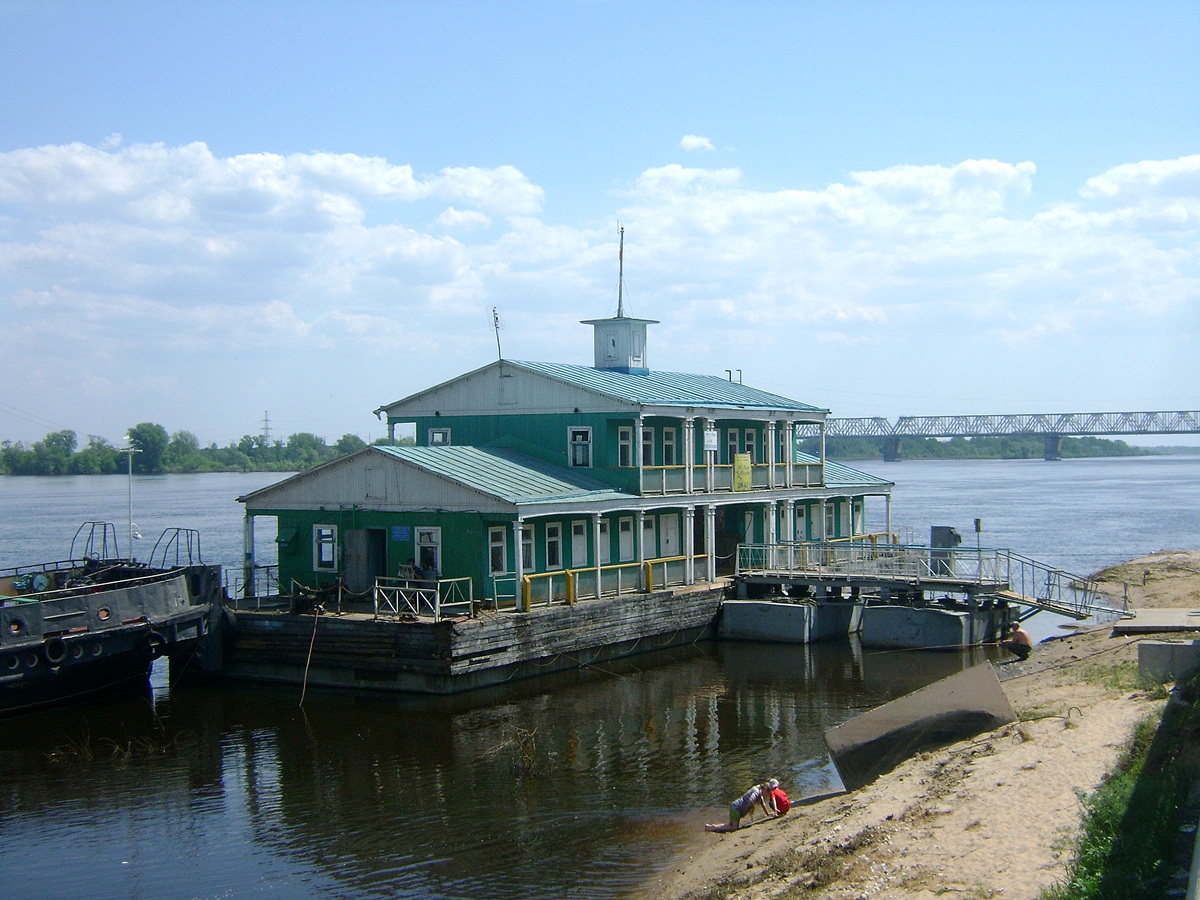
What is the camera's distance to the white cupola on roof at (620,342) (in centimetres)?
3931

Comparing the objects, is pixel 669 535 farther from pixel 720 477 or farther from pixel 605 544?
pixel 605 544

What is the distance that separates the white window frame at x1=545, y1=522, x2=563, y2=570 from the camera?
96.5 feet

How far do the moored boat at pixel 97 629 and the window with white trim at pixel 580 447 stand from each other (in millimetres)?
10491

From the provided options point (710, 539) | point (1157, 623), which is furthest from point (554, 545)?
point (1157, 623)

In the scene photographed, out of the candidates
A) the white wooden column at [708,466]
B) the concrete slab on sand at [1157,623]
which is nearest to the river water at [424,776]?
the white wooden column at [708,466]

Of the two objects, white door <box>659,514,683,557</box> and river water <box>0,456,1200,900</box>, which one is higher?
white door <box>659,514,683,557</box>

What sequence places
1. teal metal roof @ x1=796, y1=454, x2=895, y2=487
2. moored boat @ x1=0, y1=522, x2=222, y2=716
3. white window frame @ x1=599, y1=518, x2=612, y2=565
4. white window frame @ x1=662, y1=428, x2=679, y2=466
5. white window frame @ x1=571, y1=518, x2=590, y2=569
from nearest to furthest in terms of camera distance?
moored boat @ x1=0, y1=522, x2=222, y2=716 → white window frame @ x1=571, y1=518, x2=590, y2=569 → white window frame @ x1=599, y1=518, x2=612, y2=565 → white window frame @ x1=662, y1=428, x2=679, y2=466 → teal metal roof @ x1=796, y1=454, x2=895, y2=487

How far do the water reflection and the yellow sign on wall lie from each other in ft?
27.1

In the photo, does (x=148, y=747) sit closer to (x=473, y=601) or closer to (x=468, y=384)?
(x=473, y=601)

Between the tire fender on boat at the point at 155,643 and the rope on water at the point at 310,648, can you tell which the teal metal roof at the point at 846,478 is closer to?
the rope on water at the point at 310,648

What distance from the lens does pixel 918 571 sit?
3244 cm

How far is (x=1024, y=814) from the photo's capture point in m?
13.1

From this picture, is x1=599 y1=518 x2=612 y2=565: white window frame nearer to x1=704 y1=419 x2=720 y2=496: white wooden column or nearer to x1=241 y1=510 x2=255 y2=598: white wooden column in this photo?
x1=704 y1=419 x2=720 y2=496: white wooden column

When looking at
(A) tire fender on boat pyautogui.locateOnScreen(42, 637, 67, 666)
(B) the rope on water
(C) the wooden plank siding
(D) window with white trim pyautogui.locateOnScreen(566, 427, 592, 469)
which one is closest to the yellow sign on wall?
(D) window with white trim pyautogui.locateOnScreen(566, 427, 592, 469)
